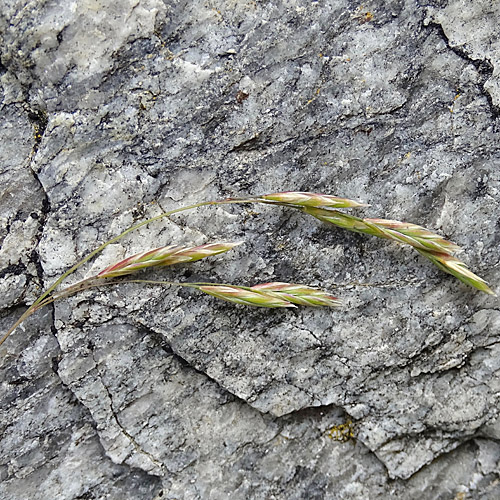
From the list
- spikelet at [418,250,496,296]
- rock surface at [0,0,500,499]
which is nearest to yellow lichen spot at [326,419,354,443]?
rock surface at [0,0,500,499]

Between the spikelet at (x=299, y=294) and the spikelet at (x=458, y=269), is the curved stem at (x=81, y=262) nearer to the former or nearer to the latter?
the spikelet at (x=299, y=294)

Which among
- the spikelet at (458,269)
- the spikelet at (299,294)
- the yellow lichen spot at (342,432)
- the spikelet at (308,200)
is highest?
the spikelet at (308,200)

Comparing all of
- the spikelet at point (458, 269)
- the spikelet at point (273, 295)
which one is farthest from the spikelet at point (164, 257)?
the spikelet at point (458, 269)

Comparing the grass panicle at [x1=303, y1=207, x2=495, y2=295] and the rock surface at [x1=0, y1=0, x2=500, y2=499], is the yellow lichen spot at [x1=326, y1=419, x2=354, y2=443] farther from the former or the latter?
the grass panicle at [x1=303, y1=207, x2=495, y2=295]

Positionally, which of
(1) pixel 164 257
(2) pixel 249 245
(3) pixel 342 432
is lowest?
(3) pixel 342 432

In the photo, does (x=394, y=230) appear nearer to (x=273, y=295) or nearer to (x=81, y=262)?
(x=273, y=295)

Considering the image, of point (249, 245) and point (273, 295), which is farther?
point (249, 245)

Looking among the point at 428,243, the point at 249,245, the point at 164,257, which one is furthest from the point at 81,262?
the point at 428,243
